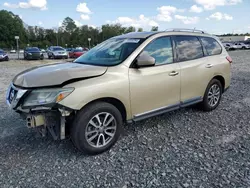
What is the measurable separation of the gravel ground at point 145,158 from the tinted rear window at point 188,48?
1.28 metres

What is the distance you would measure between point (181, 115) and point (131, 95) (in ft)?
6.02

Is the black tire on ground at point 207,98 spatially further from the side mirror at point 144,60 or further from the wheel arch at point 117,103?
the wheel arch at point 117,103

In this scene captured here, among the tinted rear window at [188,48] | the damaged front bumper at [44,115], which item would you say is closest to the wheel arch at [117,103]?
the damaged front bumper at [44,115]

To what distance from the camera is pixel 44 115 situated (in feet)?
9.75

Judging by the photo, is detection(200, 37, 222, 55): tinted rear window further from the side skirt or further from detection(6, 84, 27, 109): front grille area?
detection(6, 84, 27, 109): front grille area

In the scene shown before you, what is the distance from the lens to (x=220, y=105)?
5.56 meters

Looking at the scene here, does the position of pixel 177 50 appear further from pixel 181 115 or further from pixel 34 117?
pixel 34 117

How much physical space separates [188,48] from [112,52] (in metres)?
1.55

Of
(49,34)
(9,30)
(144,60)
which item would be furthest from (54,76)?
(9,30)

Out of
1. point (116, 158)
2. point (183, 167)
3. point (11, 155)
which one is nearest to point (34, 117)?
point (11, 155)

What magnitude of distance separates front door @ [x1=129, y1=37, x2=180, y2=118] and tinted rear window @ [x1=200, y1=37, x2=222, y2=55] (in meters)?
1.18

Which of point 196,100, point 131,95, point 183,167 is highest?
point 131,95

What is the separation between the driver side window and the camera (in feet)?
12.6

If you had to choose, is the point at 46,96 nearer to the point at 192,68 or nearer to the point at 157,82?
the point at 157,82
